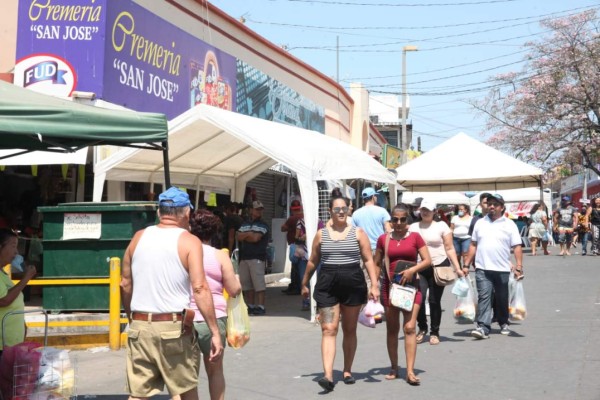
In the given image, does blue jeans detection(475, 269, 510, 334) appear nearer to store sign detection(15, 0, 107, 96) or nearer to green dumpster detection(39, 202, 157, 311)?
green dumpster detection(39, 202, 157, 311)

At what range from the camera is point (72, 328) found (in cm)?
1004

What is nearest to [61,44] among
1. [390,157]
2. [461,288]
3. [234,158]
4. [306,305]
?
[234,158]

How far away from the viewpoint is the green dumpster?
10.2m

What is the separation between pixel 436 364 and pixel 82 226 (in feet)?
14.7

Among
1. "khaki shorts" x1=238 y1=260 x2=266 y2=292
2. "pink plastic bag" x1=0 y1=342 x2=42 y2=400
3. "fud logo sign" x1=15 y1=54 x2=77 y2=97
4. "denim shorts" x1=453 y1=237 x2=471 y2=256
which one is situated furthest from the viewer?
"denim shorts" x1=453 y1=237 x2=471 y2=256

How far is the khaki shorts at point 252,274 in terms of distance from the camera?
1335 centimetres

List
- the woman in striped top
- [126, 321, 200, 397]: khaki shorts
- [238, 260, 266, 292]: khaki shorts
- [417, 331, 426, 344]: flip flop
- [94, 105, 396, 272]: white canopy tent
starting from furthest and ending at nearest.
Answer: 1. [238, 260, 266, 292]: khaki shorts
2. [94, 105, 396, 272]: white canopy tent
3. [417, 331, 426, 344]: flip flop
4. the woman in striped top
5. [126, 321, 200, 397]: khaki shorts

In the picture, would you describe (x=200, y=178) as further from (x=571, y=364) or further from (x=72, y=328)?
(x=571, y=364)

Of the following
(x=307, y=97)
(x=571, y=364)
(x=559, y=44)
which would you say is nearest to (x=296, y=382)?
(x=571, y=364)

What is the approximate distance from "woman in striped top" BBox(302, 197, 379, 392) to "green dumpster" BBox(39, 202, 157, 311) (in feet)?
9.99

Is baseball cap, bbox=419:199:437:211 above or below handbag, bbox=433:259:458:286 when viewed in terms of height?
above

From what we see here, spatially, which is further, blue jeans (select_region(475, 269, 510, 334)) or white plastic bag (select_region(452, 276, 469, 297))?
white plastic bag (select_region(452, 276, 469, 297))

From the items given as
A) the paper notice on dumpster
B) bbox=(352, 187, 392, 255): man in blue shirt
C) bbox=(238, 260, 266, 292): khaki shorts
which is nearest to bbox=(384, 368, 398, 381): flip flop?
the paper notice on dumpster

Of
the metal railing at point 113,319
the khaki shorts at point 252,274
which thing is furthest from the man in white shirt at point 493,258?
the metal railing at point 113,319
